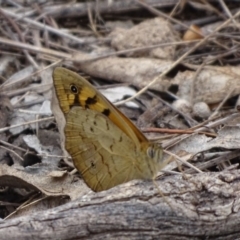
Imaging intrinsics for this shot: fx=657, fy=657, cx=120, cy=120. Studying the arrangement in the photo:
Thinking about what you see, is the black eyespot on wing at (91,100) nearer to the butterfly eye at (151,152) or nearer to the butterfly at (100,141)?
the butterfly at (100,141)

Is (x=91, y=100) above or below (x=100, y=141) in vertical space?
above

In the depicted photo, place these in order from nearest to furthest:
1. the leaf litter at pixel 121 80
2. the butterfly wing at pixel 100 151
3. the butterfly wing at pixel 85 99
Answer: the butterfly wing at pixel 85 99 < the butterfly wing at pixel 100 151 < the leaf litter at pixel 121 80

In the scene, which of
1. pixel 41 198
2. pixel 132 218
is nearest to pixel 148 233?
pixel 132 218

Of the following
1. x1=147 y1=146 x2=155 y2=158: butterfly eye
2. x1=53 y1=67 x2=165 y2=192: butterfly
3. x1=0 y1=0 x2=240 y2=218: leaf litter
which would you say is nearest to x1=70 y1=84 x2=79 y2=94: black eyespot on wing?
x1=53 y1=67 x2=165 y2=192: butterfly

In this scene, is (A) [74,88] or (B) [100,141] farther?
(B) [100,141]

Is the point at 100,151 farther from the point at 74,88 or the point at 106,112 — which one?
the point at 74,88

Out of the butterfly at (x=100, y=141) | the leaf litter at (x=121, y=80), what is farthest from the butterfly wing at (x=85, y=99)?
the leaf litter at (x=121, y=80)

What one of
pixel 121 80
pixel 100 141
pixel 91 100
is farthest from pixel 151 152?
pixel 121 80

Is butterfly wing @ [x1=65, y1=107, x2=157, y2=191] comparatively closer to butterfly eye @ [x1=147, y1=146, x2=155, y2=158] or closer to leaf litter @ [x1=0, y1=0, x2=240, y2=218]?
butterfly eye @ [x1=147, y1=146, x2=155, y2=158]
